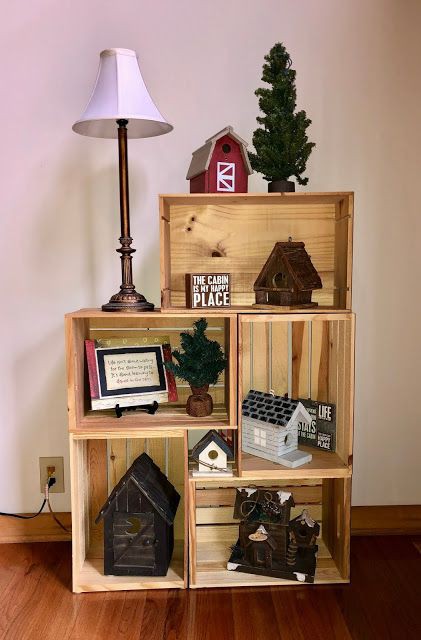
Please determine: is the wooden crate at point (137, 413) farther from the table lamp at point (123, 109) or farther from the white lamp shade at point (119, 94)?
the white lamp shade at point (119, 94)

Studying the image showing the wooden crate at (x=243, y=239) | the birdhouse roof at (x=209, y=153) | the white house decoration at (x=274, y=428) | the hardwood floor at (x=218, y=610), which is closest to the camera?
the hardwood floor at (x=218, y=610)

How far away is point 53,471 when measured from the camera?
1.89 m

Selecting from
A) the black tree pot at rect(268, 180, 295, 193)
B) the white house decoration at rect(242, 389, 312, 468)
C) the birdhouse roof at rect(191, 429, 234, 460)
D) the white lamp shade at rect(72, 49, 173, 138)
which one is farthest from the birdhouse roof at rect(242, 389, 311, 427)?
the white lamp shade at rect(72, 49, 173, 138)

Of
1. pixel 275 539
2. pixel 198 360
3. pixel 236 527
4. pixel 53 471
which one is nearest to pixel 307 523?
pixel 275 539

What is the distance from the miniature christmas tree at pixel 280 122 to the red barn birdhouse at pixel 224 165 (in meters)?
0.06

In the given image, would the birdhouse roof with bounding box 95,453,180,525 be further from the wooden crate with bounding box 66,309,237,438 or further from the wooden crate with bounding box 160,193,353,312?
the wooden crate with bounding box 160,193,353,312

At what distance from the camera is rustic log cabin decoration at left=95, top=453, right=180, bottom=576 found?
161cm

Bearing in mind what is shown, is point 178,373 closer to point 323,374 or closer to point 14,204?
point 323,374

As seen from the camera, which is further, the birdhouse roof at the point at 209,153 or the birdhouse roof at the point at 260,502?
the birdhouse roof at the point at 260,502

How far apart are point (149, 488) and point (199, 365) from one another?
0.42m

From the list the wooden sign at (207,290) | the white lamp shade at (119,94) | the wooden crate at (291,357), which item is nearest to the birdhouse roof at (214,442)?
the wooden crate at (291,357)

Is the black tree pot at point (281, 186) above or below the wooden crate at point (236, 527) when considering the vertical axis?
above

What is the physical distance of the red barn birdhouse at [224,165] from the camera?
4.99ft

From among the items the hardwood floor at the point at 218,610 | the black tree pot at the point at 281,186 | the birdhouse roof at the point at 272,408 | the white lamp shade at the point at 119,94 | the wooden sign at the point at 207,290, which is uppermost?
the white lamp shade at the point at 119,94
